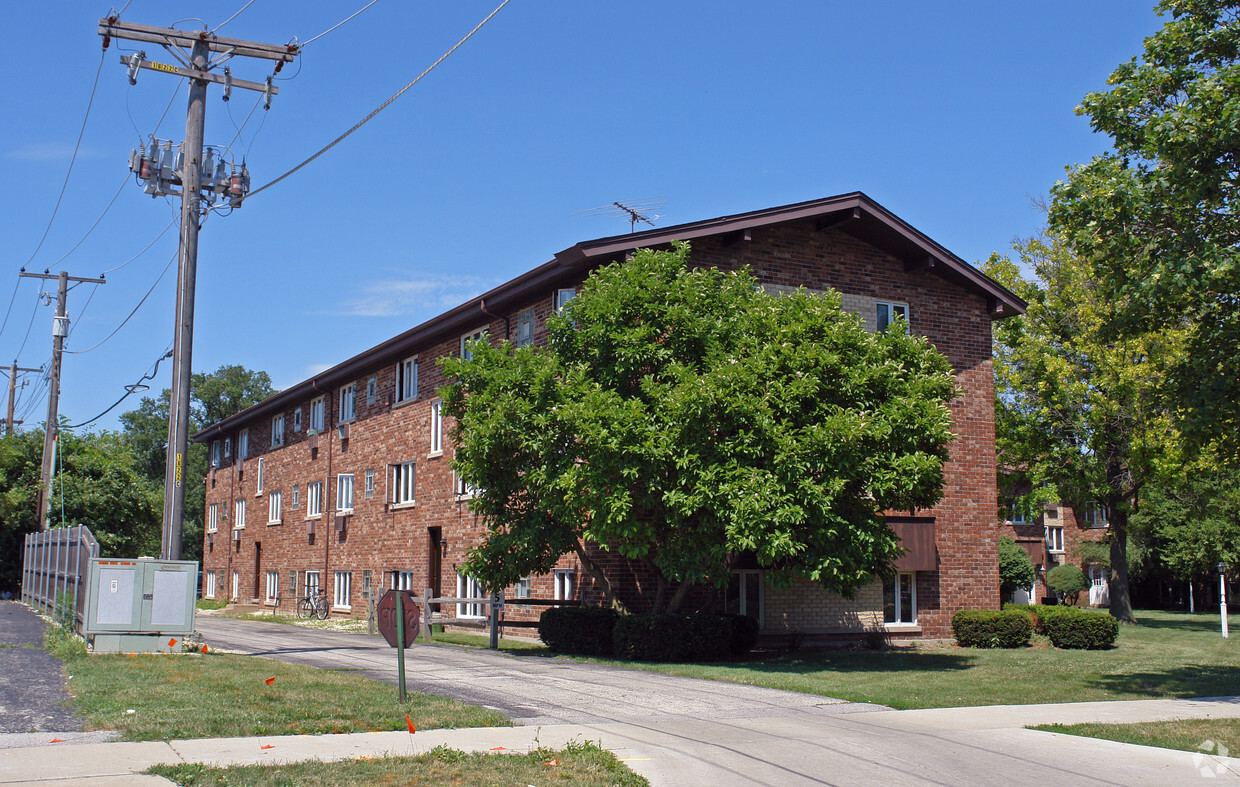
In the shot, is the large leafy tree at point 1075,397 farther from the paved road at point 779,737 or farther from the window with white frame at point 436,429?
the paved road at point 779,737

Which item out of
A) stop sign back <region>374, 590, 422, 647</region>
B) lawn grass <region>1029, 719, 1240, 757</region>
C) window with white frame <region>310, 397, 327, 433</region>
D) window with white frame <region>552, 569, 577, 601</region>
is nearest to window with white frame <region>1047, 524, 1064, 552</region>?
window with white frame <region>310, 397, 327, 433</region>

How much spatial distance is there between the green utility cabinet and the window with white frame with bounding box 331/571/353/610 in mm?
16847

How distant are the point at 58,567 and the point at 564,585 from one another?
11.5m

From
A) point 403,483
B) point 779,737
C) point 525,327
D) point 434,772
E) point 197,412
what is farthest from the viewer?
point 197,412

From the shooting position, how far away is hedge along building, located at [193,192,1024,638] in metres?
23.4

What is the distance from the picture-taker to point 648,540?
18.5 meters

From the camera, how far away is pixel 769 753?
9.53 metres

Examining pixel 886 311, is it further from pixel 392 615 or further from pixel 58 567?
pixel 58 567

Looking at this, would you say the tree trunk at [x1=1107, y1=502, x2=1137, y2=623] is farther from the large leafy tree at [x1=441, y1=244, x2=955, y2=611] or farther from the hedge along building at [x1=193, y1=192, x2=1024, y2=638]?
the large leafy tree at [x1=441, y1=244, x2=955, y2=611]

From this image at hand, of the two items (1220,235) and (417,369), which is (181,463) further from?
(1220,235)

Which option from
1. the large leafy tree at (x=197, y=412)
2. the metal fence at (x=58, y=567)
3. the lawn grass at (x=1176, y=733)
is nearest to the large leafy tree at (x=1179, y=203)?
the lawn grass at (x=1176, y=733)

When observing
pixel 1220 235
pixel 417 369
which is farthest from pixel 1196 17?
pixel 417 369

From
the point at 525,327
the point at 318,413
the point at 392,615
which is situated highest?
the point at 525,327

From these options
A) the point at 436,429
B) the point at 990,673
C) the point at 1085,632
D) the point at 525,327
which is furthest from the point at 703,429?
the point at 436,429
